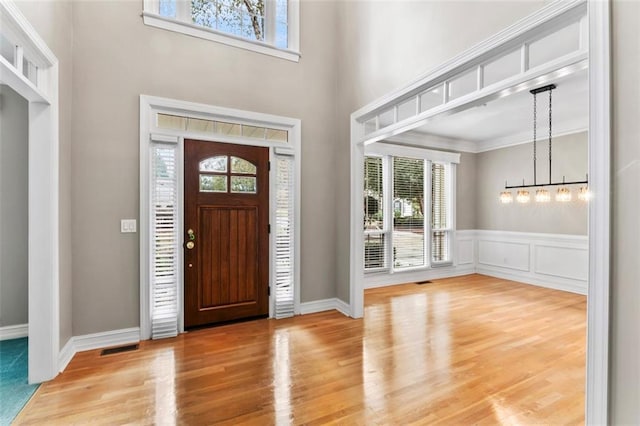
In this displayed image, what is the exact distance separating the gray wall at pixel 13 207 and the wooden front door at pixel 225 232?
171 centimetres

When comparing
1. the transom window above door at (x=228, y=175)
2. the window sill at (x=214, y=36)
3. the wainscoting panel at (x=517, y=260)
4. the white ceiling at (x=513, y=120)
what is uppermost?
the window sill at (x=214, y=36)

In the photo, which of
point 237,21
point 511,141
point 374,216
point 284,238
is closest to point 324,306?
point 284,238

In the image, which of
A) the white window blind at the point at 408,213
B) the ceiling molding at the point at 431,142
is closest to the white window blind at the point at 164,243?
the ceiling molding at the point at 431,142

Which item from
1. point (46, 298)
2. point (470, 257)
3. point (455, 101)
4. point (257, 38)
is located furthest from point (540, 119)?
point (46, 298)

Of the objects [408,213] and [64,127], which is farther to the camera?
[408,213]

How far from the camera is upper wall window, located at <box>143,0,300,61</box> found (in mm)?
3314

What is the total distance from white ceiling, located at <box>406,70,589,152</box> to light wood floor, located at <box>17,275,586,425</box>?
2.44 m

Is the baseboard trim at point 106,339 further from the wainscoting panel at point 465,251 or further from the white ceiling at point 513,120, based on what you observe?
the wainscoting panel at point 465,251

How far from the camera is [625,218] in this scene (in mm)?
1471

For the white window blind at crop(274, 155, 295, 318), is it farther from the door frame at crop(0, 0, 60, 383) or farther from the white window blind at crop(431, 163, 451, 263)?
the white window blind at crop(431, 163, 451, 263)

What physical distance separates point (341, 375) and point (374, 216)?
3462 mm

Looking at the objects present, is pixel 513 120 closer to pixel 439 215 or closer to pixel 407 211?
pixel 439 215

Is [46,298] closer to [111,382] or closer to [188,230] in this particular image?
[111,382]

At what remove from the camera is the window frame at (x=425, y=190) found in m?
5.54
